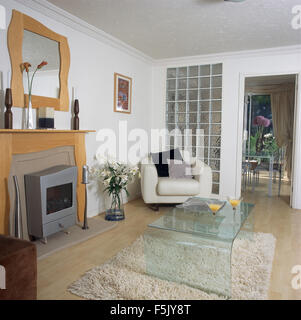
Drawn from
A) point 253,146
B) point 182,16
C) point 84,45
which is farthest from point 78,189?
point 253,146

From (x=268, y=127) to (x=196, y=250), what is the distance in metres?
5.96

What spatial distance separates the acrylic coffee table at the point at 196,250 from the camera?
204 centimetres

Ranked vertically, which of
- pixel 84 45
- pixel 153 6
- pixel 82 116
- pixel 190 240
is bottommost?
pixel 190 240

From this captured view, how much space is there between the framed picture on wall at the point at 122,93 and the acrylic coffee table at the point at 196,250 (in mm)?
2159

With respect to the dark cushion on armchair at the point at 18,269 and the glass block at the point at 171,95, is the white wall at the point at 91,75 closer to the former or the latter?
the glass block at the point at 171,95

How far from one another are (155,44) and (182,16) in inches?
42.2

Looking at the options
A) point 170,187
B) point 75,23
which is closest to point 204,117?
point 170,187

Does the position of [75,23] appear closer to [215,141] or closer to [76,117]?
[76,117]

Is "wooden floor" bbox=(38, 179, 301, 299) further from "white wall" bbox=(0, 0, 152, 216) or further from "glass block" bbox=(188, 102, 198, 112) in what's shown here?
"glass block" bbox=(188, 102, 198, 112)

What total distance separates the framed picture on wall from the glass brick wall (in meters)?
0.97

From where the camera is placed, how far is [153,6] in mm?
2955

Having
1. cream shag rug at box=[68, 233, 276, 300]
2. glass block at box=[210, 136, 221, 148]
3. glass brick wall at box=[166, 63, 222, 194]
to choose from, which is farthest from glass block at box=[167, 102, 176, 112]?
cream shag rug at box=[68, 233, 276, 300]

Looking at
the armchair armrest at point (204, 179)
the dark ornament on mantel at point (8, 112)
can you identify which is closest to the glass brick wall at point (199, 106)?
the armchair armrest at point (204, 179)
